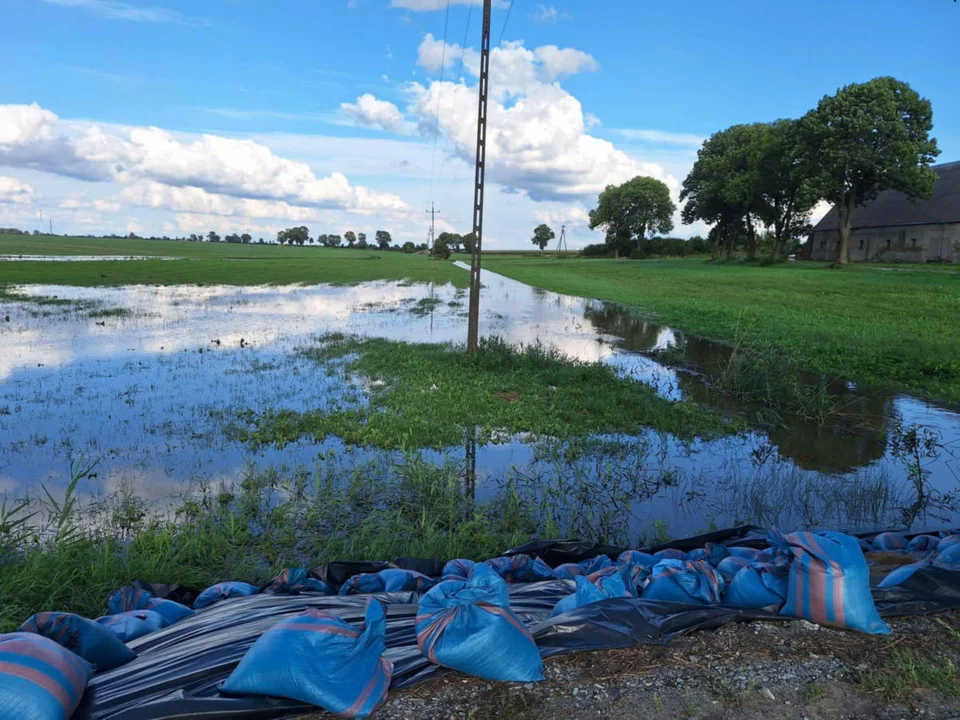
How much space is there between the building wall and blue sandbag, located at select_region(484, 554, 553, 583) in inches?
1894

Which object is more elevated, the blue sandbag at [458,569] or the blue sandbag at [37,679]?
the blue sandbag at [37,679]

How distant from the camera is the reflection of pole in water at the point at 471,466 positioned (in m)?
6.11

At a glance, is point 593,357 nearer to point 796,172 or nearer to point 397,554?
point 397,554

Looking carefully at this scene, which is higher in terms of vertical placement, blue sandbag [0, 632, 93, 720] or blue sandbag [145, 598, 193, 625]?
blue sandbag [0, 632, 93, 720]

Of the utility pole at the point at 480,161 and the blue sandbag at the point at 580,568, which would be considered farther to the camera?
the utility pole at the point at 480,161

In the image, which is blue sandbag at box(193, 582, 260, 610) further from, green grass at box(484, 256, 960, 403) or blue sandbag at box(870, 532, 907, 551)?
green grass at box(484, 256, 960, 403)

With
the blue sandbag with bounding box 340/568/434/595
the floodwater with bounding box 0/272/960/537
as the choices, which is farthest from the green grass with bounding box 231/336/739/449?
the blue sandbag with bounding box 340/568/434/595

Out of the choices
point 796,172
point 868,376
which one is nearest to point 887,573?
point 868,376

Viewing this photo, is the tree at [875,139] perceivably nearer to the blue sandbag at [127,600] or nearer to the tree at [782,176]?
the tree at [782,176]

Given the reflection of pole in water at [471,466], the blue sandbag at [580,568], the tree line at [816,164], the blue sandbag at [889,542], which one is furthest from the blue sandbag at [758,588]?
the tree line at [816,164]

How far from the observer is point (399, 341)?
15016 mm

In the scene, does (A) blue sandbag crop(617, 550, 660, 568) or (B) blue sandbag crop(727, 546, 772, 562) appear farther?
(A) blue sandbag crop(617, 550, 660, 568)

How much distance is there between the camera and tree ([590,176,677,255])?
86.4 m

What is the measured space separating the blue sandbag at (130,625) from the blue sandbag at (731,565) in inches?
128
